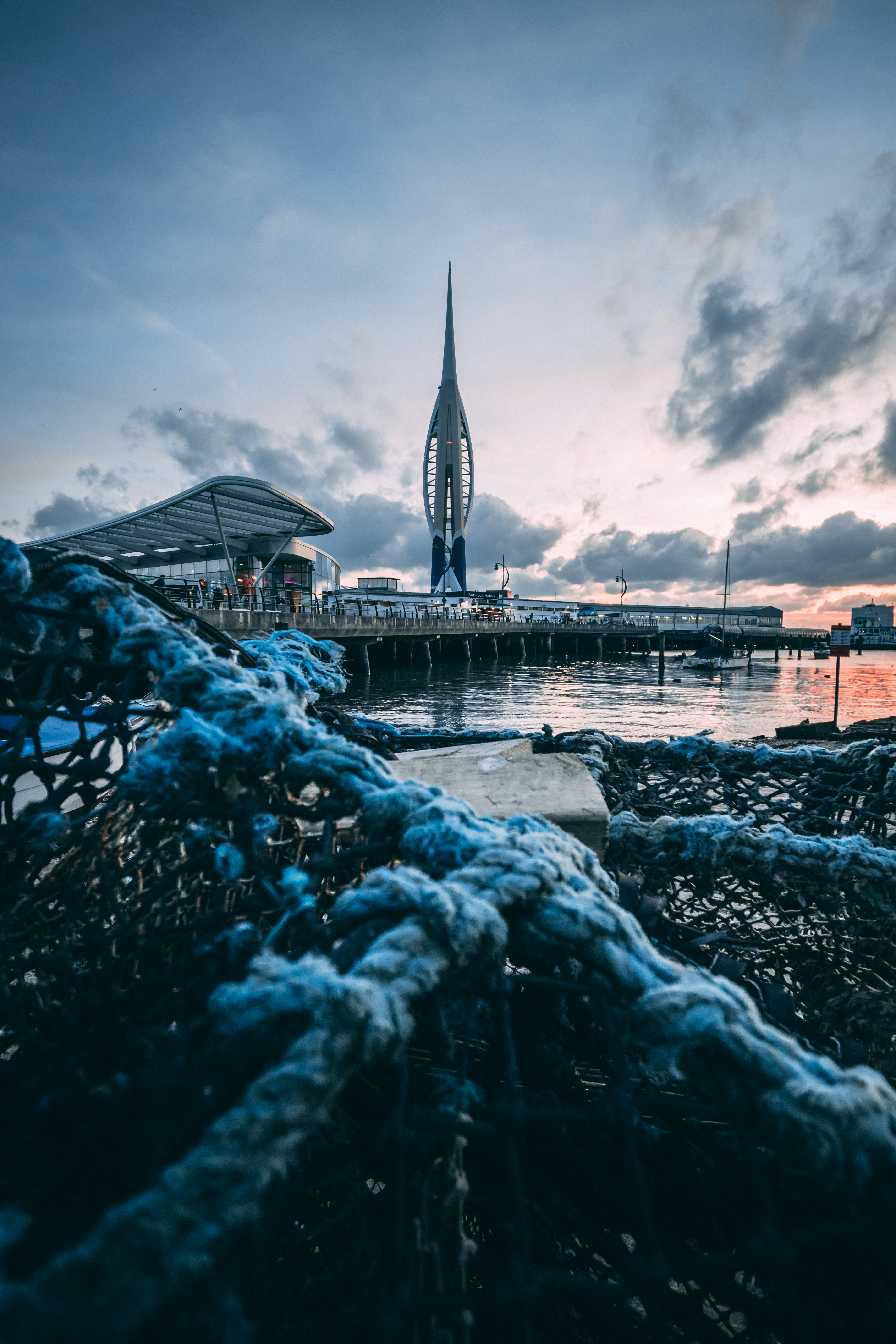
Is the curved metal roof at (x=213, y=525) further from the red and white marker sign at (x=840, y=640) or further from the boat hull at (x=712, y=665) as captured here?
the boat hull at (x=712, y=665)

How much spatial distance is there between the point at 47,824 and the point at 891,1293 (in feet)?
5.30

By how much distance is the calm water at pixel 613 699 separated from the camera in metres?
17.0

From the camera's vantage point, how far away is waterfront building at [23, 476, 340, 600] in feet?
76.4

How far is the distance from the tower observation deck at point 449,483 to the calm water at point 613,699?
103 feet

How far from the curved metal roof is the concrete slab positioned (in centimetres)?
2268

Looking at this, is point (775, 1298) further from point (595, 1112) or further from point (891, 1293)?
point (595, 1112)

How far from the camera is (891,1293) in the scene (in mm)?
806

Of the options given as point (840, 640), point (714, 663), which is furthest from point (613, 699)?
point (714, 663)

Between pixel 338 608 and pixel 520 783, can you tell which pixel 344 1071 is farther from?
pixel 338 608

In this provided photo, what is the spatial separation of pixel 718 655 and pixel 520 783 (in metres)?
46.8

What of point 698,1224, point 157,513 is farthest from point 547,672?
point 698,1224

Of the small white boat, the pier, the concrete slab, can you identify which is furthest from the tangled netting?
the small white boat

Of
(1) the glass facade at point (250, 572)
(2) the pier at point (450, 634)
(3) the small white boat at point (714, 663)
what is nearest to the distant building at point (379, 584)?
(2) the pier at point (450, 634)

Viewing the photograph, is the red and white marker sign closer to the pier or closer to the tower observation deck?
the pier
